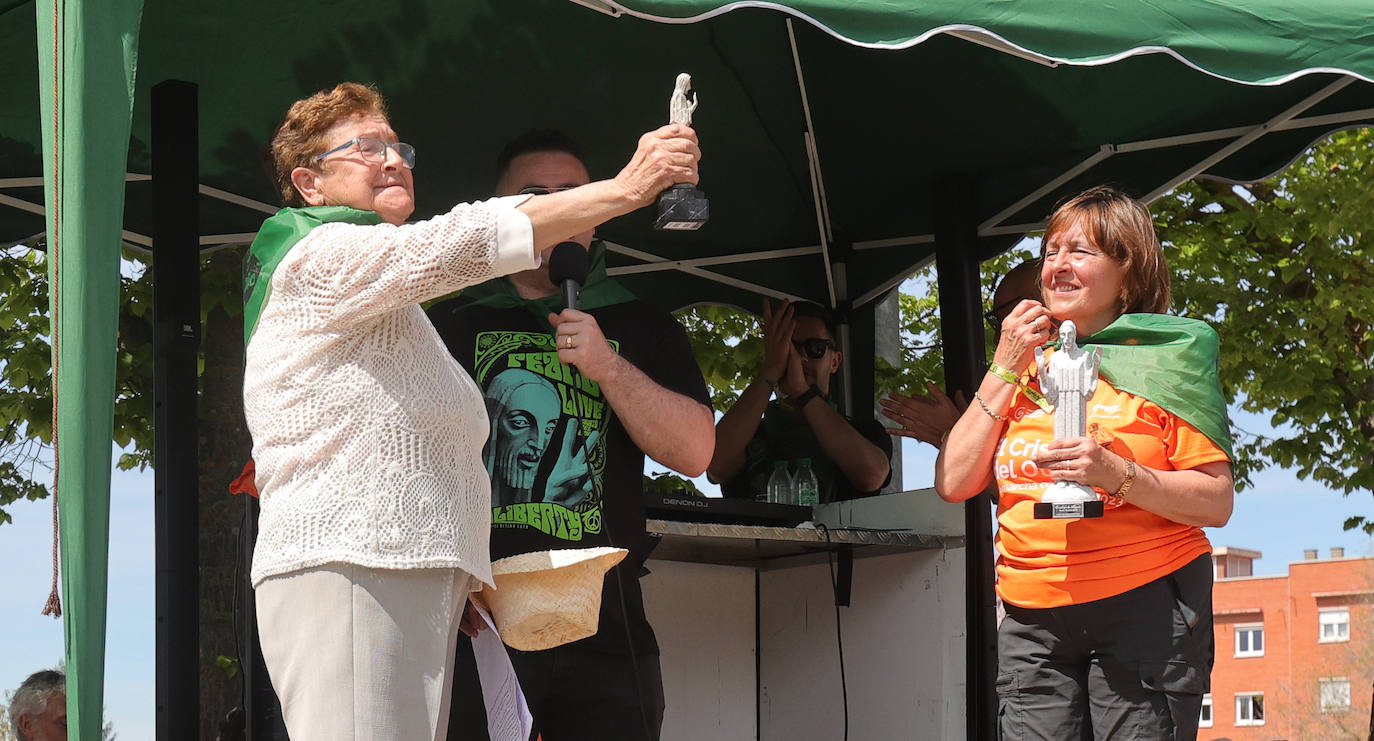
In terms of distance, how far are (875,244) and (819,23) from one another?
3.30 m

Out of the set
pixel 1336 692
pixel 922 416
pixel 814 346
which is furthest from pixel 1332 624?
pixel 922 416

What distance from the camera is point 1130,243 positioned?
3.30 meters

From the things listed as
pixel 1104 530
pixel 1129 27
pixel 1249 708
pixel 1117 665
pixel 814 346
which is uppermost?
pixel 1129 27

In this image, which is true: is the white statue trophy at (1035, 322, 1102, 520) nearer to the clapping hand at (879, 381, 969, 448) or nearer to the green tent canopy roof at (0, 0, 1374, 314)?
the green tent canopy roof at (0, 0, 1374, 314)

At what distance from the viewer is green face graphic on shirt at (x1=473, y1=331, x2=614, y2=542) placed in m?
3.18

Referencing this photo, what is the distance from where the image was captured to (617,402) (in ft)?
10.5

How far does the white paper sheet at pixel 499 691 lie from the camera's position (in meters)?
2.63

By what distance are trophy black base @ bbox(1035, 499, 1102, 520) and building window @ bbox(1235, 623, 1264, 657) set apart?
67.4 m

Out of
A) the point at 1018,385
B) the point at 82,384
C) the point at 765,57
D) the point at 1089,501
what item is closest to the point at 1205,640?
the point at 1089,501

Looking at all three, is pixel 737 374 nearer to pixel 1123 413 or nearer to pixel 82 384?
pixel 1123 413

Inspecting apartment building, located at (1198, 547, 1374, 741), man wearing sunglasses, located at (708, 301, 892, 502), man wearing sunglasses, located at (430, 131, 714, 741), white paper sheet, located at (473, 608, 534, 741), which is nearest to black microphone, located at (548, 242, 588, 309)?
man wearing sunglasses, located at (430, 131, 714, 741)

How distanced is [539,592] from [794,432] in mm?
3176

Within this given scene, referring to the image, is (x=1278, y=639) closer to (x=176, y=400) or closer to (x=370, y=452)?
(x=176, y=400)

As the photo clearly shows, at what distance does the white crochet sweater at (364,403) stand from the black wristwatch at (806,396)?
327cm
